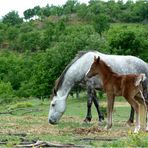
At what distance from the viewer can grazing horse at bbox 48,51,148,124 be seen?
1551 centimetres

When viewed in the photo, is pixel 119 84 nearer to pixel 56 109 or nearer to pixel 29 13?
pixel 56 109

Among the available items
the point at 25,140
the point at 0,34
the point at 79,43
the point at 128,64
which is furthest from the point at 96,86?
the point at 0,34

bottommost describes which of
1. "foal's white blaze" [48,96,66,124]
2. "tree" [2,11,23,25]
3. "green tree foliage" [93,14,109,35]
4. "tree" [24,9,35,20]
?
"foal's white blaze" [48,96,66,124]

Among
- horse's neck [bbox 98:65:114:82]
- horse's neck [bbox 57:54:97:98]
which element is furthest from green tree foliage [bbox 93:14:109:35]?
horse's neck [bbox 98:65:114:82]

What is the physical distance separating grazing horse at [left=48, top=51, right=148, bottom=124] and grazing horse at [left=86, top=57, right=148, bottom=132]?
5.11 ft

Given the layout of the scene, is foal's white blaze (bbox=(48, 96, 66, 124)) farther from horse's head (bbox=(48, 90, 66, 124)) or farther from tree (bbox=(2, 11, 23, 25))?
tree (bbox=(2, 11, 23, 25))

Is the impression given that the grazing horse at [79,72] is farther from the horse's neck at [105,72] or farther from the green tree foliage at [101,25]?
the green tree foliage at [101,25]

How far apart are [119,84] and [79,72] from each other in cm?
264

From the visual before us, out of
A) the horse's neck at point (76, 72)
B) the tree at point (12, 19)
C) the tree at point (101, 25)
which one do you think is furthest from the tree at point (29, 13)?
the horse's neck at point (76, 72)

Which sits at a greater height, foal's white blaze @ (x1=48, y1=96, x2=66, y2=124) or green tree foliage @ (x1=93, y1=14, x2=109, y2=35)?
green tree foliage @ (x1=93, y1=14, x2=109, y2=35)

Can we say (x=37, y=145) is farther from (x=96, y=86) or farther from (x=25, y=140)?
(x=96, y=86)

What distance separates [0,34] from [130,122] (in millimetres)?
111458

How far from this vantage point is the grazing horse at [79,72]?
15508 mm

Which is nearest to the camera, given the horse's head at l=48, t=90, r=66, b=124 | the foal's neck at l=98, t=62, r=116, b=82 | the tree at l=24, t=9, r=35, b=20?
the foal's neck at l=98, t=62, r=116, b=82
